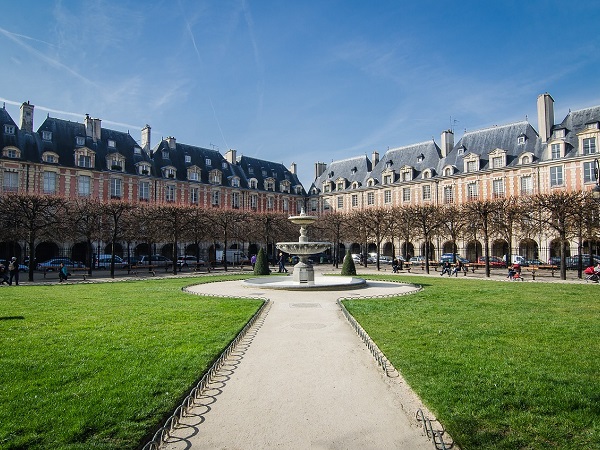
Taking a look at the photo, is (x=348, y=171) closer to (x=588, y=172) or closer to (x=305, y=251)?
(x=588, y=172)

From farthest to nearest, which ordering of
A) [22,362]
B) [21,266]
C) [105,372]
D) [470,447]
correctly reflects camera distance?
[21,266] < [22,362] < [105,372] < [470,447]

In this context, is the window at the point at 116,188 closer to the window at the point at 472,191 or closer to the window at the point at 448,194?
the window at the point at 448,194

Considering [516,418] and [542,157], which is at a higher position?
[542,157]

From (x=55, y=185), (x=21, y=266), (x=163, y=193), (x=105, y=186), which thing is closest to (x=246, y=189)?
(x=163, y=193)

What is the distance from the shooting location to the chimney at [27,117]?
35997 millimetres

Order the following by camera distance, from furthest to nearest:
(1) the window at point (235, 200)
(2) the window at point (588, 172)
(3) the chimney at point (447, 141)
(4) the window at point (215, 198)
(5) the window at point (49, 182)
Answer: (1) the window at point (235, 200), (4) the window at point (215, 198), (3) the chimney at point (447, 141), (5) the window at point (49, 182), (2) the window at point (588, 172)

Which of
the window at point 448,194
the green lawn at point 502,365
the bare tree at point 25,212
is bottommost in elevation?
the green lawn at point 502,365

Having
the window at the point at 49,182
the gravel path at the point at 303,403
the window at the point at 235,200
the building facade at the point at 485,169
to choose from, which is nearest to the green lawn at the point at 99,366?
the gravel path at the point at 303,403

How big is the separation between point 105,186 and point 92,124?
6281 mm

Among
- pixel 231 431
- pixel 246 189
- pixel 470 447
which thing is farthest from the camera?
pixel 246 189

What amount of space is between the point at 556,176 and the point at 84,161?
4069cm

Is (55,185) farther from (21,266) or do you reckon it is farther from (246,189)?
(246,189)

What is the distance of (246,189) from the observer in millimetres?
49500

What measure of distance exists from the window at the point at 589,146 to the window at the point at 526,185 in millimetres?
4523
